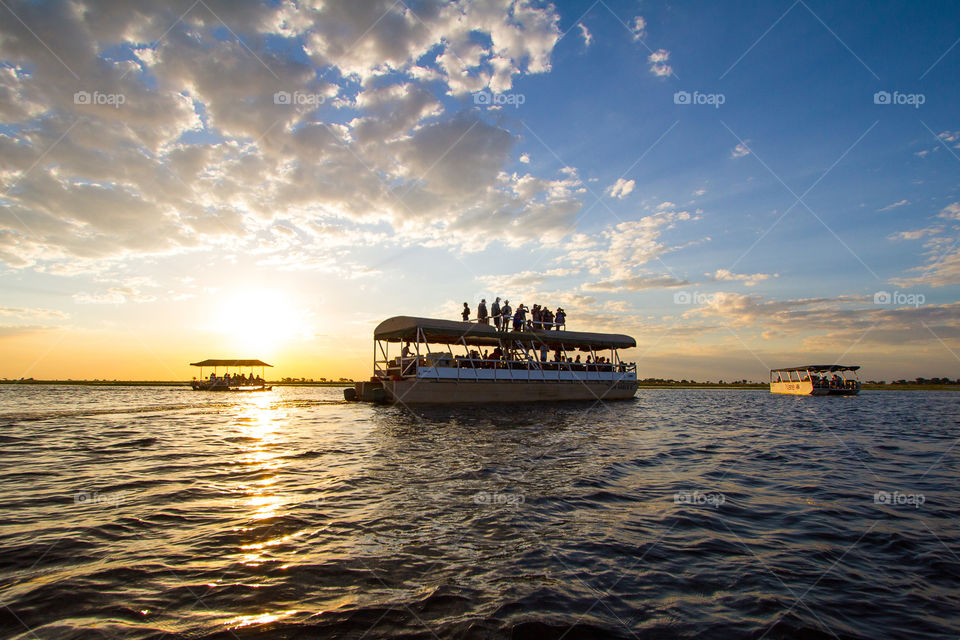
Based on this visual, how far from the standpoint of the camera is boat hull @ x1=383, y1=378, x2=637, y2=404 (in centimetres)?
3209

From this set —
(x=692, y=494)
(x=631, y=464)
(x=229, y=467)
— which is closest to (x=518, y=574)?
(x=692, y=494)

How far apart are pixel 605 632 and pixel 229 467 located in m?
10.6

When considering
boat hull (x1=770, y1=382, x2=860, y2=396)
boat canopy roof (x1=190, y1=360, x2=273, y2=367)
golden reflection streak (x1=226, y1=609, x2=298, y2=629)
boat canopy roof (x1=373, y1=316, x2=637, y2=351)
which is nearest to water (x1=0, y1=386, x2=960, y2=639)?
golden reflection streak (x1=226, y1=609, x2=298, y2=629)

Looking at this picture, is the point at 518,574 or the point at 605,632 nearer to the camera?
the point at 605,632

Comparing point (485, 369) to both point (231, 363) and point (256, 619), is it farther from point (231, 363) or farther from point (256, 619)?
point (231, 363)

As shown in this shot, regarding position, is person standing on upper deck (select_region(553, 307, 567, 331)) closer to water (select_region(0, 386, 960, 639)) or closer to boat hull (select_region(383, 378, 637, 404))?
boat hull (select_region(383, 378, 637, 404))

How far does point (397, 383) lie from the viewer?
32.2m

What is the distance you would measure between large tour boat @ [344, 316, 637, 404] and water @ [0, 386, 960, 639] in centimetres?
1893

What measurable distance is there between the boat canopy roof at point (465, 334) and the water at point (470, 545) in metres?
19.2

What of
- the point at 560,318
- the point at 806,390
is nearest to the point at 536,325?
the point at 560,318

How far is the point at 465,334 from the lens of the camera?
34.8 meters

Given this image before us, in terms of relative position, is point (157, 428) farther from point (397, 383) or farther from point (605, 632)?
point (605, 632)

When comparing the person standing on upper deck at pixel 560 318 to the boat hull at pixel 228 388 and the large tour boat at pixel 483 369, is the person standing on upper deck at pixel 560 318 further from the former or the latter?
the boat hull at pixel 228 388

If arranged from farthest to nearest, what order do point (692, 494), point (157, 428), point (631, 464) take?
point (157, 428)
point (631, 464)
point (692, 494)
